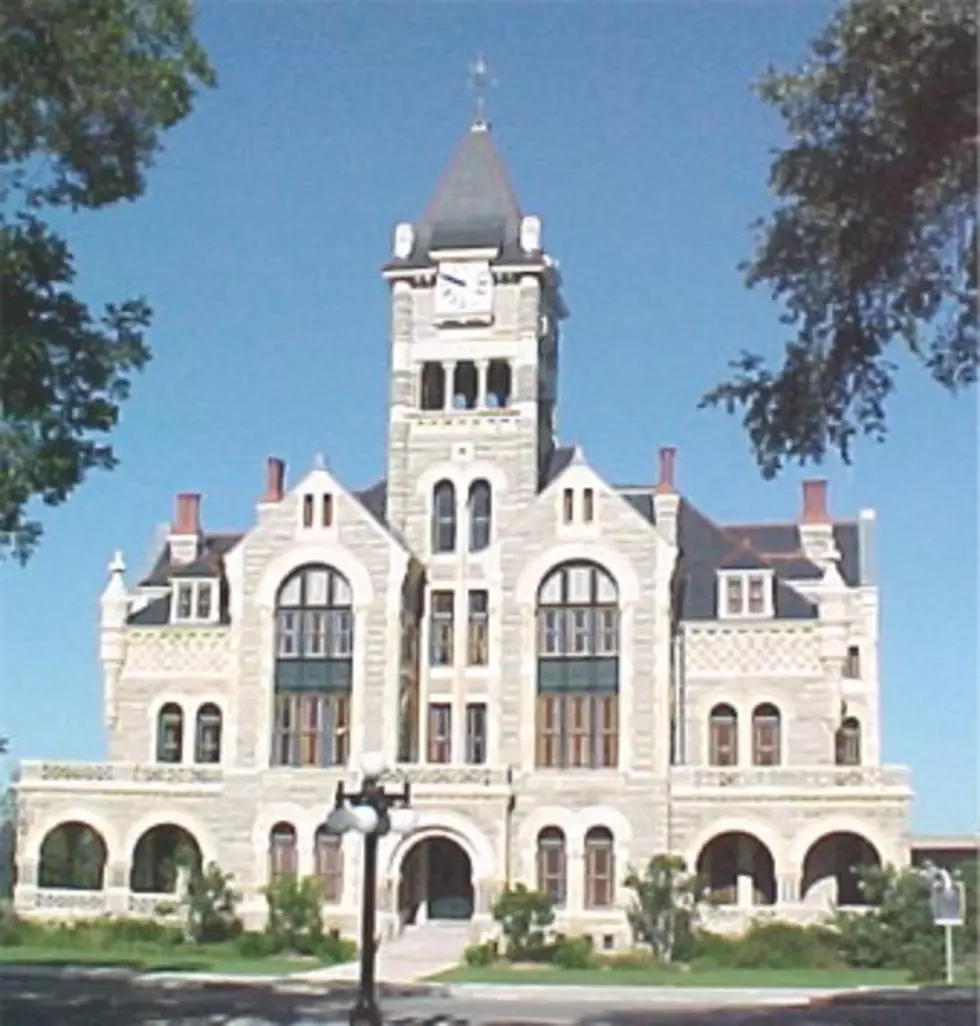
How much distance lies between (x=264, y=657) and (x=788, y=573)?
1411cm

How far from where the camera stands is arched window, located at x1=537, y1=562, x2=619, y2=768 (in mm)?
41094

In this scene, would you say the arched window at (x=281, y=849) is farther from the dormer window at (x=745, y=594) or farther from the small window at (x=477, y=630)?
the dormer window at (x=745, y=594)

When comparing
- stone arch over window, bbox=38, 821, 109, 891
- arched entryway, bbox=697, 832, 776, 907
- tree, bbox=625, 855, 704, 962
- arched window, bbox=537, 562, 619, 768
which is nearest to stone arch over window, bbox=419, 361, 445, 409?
arched window, bbox=537, 562, 619, 768

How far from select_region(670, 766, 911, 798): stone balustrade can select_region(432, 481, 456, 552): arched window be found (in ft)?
27.0

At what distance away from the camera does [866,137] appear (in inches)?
563

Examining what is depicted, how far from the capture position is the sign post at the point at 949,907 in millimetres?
29797

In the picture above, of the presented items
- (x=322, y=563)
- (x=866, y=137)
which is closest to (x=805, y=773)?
(x=322, y=563)

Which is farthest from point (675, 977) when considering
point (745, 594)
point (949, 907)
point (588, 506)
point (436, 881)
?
point (588, 506)

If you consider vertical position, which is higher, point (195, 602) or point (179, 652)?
point (195, 602)

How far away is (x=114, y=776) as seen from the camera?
42.6 meters

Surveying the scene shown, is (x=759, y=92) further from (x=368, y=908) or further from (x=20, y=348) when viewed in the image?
(x=368, y=908)

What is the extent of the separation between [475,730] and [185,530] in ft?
38.5

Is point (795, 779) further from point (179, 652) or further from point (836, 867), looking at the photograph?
point (179, 652)

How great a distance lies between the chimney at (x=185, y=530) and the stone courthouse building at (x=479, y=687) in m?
3.16
